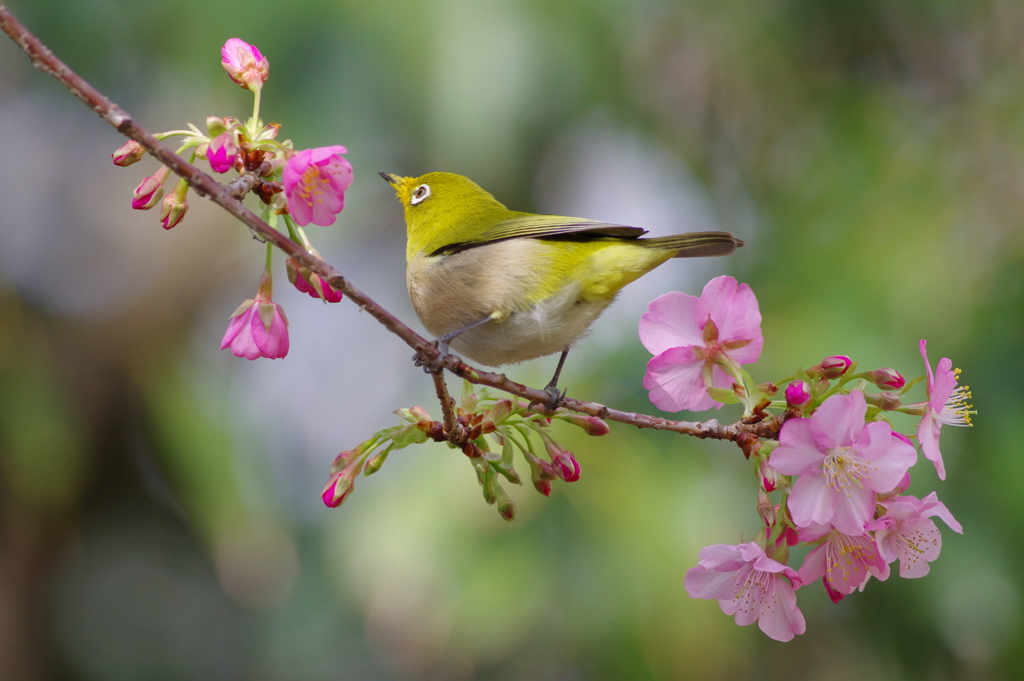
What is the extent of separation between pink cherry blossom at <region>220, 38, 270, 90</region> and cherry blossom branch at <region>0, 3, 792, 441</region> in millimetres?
343

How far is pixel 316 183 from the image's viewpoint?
1.68 metres

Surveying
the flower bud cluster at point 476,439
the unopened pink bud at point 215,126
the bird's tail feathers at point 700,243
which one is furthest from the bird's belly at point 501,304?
the unopened pink bud at point 215,126

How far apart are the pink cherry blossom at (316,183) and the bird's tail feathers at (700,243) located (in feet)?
3.62

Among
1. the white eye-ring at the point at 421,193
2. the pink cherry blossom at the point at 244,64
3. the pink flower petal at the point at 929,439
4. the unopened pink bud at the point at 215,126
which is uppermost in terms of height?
the pink cherry blossom at the point at 244,64

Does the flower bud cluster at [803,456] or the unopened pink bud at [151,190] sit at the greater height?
the unopened pink bud at [151,190]

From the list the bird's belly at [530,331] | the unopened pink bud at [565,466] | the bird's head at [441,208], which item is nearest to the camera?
the unopened pink bud at [565,466]

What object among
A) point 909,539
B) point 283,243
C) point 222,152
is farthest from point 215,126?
point 909,539

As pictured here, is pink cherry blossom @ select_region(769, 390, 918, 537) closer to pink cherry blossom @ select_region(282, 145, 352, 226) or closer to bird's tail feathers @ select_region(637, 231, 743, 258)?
bird's tail feathers @ select_region(637, 231, 743, 258)

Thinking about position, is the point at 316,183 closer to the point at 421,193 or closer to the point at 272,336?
the point at 272,336

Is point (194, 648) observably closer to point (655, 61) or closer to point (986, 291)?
point (655, 61)

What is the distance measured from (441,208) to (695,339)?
1266 millimetres

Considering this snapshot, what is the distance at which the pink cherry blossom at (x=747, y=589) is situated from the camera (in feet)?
5.52

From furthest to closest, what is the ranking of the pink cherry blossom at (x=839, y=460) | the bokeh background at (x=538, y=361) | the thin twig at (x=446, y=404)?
the bokeh background at (x=538, y=361), the thin twig at (x=446, y=404), the pink cherry blossom at (x=839, y=460)

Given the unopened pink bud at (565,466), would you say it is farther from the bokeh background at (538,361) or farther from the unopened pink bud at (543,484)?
the bokeh background at (538,361)
